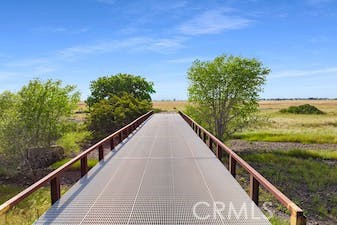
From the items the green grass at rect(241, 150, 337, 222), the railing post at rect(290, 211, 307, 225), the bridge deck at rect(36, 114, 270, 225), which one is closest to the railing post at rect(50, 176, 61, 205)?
the bridge deck at rect(36, 114, 270, 225)

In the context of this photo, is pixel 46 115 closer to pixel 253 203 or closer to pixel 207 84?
pixel 207 84

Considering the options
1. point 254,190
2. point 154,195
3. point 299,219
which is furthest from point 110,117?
point 299,219

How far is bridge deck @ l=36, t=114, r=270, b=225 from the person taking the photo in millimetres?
6016

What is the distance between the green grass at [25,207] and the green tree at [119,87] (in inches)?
1446

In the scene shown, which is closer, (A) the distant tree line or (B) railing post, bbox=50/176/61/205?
(B) railing post, bbox=50/176/61/205

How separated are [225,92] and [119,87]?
2944cm

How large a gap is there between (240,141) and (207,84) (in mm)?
10308

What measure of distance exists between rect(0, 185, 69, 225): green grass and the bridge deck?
15.5ft

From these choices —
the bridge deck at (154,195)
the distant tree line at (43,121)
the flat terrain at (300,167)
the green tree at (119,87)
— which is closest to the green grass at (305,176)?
the flat terrain at (300,167)

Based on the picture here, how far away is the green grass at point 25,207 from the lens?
1492 centimetres

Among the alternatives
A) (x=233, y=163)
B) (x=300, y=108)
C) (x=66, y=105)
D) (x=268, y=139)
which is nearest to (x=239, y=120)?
(x=268, y=139)

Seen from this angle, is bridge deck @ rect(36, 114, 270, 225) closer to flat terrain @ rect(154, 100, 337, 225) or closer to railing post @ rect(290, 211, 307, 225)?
railing post @ rect(290, 211, 307, 225)

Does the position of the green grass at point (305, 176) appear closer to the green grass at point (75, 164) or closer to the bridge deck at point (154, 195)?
the bridge deck at point (154, 195)

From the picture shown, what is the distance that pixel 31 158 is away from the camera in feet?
88.8
